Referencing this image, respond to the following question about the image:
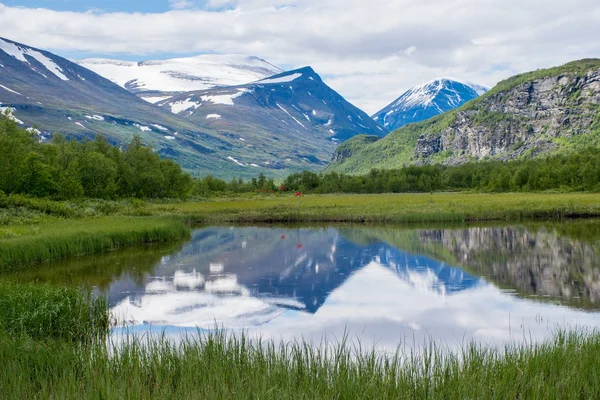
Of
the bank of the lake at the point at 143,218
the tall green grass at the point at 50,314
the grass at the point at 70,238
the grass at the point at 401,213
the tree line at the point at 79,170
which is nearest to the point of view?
the tall green grass at the point at 50,314

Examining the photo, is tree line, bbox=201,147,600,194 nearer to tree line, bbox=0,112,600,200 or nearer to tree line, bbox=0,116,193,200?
tree line, bbox=0,112,600,200

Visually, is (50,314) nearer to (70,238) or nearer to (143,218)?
(70,238)

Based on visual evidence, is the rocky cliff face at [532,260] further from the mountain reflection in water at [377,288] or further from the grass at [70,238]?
the grass at [70,238]

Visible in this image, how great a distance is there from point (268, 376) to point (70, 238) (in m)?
25.6

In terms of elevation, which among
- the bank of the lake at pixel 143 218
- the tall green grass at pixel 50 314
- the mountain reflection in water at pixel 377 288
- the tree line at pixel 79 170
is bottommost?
the mountain reflection in water at pixel 377 288

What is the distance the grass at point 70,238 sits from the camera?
26.9m

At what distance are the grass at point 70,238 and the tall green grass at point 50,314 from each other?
445 inches

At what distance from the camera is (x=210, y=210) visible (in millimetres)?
65938

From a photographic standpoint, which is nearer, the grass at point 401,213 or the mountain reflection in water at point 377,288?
the mountain reflection in water at point 377,288

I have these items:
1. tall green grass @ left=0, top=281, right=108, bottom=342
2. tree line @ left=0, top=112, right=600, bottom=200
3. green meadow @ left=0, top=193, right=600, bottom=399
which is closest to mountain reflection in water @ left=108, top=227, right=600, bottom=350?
tall green grass @ left=0, top=281, right=108, bottom=342

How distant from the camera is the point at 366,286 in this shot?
79.0ft

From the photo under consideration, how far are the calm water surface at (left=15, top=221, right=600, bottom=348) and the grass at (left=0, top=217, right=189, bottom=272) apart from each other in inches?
57.4

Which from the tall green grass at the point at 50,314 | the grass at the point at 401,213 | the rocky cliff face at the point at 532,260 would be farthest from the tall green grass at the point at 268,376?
the grass at the point at 401,213

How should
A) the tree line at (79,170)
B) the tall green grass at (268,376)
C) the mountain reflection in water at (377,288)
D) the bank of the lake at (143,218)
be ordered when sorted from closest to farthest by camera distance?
1. the tall green grass at (268,376)
2. the mountain reflection in water at (377,288)
3. the bank of the lake at (143,218)
4. the tree line at (79,170)
